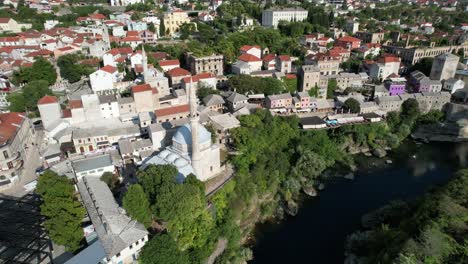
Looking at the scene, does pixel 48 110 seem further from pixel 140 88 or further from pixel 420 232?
pixel 420 232

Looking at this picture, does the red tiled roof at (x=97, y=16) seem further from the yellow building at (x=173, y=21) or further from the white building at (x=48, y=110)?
the white building at (x=48, y=110)

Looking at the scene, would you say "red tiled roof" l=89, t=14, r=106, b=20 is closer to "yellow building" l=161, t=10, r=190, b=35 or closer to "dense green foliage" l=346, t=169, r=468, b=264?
"yellow building" l=161, t=10, r=190, b=35

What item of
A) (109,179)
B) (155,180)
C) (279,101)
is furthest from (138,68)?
(155,180)

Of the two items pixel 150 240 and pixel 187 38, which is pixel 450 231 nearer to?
pixel 150 240

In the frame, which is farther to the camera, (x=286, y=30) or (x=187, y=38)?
(x=286, y=30)

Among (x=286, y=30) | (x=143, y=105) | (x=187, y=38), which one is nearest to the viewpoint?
(x=143, y=105)

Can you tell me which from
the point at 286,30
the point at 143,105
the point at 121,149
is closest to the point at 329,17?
the point at 286,30
